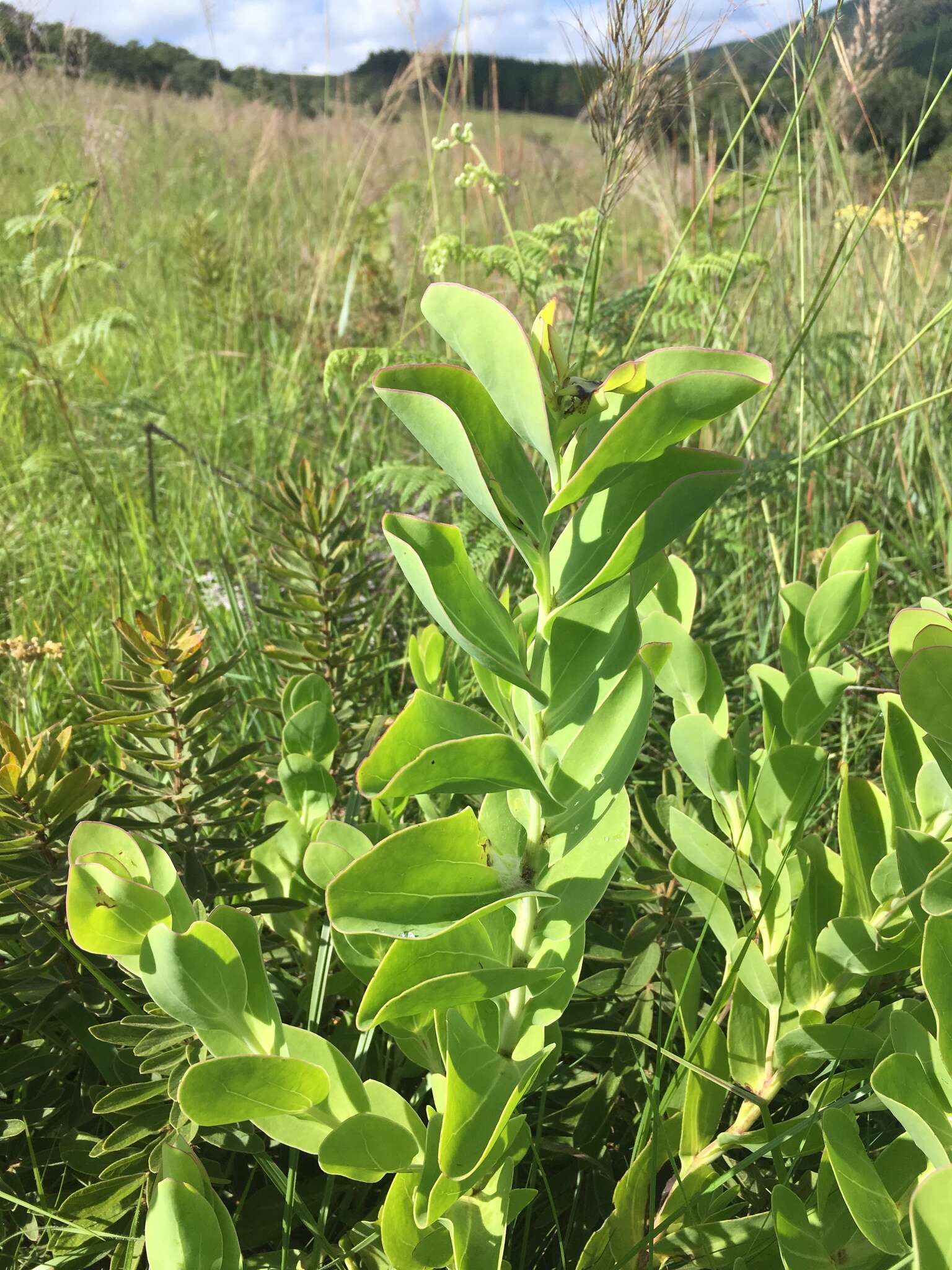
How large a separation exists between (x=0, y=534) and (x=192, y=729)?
54.9 inches

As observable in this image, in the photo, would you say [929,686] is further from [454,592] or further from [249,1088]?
[249,1088]

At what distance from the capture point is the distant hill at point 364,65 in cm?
156

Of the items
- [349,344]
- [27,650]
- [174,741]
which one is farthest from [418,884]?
[349,344]

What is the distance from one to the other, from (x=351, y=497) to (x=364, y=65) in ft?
26.2

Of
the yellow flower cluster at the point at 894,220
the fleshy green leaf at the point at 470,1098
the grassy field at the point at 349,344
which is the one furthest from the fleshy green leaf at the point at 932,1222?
the yellow flower cluster at the point at 894,220

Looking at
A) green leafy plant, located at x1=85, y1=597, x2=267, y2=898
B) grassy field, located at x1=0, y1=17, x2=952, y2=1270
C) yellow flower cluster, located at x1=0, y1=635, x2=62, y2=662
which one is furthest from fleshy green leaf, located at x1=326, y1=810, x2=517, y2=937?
yellow flower cluster, located at x1=0, y1=635, x2=62, y2=662

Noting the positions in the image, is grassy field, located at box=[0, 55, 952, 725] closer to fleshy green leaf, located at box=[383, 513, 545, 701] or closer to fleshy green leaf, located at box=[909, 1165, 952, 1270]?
fleshy green leaf, located at box=[383, 513, 545, 701]

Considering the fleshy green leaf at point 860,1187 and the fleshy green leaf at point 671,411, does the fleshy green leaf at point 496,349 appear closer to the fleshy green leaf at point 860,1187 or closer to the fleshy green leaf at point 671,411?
the fleshy green leaf at point 671,411

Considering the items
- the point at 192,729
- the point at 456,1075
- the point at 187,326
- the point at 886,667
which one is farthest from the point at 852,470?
the point at 187,326

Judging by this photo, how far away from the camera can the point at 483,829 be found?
0.56 metres

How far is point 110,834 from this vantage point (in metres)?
0.57

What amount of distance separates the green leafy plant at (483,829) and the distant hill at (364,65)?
3.01 ft

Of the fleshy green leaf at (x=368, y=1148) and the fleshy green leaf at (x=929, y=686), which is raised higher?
the fleshy green leaf at (x=929, y=686)

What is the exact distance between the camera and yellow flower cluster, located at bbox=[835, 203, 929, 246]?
2115mm
